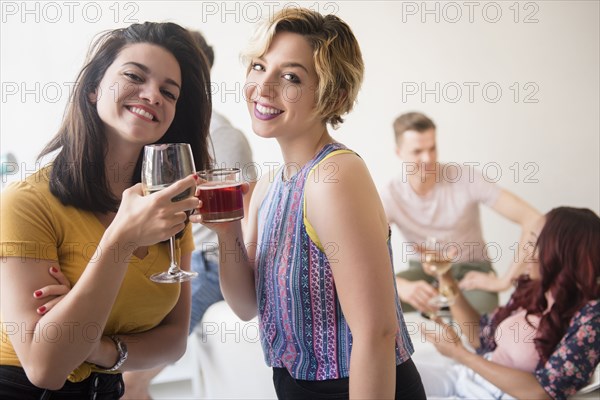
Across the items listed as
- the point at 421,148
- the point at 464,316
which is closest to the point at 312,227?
the point at 464,316

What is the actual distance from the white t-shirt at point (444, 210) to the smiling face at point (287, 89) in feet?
8.12

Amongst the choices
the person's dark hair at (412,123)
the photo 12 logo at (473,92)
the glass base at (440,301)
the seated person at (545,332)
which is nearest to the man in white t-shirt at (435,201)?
the person's dark hair at (412,123)

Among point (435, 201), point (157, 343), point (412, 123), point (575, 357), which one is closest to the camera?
point (157, 343)

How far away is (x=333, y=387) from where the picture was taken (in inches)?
50.6

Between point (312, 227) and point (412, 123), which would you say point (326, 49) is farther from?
point (412, 123)

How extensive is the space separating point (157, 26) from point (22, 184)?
1.58 ft

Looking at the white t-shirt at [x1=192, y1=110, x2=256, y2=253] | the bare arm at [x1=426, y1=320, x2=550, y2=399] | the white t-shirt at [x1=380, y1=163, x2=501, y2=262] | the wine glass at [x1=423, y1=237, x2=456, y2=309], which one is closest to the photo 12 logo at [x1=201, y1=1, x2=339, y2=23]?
the white t-shirt at [x1=380, y1=163, x2=501, y2=262]

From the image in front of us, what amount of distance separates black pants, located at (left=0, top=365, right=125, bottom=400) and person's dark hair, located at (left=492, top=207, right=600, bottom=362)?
4.66 feet

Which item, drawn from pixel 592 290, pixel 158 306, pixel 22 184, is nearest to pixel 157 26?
pixel 22 184

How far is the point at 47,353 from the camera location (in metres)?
1.22

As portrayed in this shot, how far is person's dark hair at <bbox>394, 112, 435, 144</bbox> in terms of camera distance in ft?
12.4

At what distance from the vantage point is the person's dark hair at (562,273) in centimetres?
215

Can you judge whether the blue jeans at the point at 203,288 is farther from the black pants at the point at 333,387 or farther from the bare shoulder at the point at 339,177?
the bare shoulder at the point at 339,177

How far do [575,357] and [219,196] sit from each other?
53.1 inches
